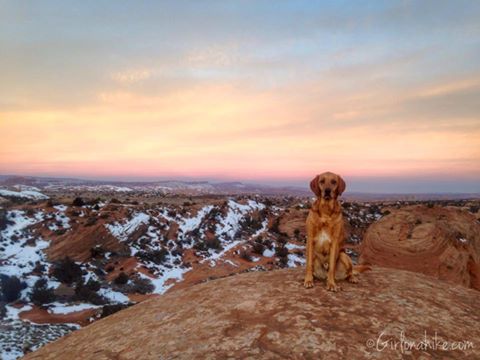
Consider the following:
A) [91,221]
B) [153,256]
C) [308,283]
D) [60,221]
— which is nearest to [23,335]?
[308,283]

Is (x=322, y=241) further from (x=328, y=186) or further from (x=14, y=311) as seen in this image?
(x=14, y=311)

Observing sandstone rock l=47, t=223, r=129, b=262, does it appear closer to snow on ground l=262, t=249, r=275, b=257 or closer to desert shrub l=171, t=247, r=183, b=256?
desert shrub l=171, t=247, r=183, b=256

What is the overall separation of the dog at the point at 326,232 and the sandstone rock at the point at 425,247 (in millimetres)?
8529

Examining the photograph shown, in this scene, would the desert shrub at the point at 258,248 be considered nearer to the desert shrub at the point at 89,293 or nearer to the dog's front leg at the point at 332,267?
the desert shrub at the point at 89,293

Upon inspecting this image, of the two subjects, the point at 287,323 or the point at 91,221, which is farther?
the point at 91,221

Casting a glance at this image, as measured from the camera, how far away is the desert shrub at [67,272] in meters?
21.7

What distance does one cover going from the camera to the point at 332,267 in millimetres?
5340

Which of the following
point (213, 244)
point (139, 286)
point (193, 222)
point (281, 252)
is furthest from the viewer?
point (193, 222)

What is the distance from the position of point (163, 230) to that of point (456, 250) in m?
24.5

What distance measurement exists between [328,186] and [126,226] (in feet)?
91.3

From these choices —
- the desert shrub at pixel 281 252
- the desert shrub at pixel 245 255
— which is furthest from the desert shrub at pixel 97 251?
the desert shrub at pixel 281 252

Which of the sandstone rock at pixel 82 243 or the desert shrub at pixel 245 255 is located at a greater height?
the sandstone rock at pixel 82 243

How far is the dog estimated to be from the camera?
217 inches

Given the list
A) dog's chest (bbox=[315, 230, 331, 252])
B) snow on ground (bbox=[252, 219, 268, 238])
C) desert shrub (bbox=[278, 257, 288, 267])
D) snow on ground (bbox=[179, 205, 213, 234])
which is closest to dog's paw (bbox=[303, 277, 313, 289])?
dog's chest (bbox=[315, 230, 331, 252])
